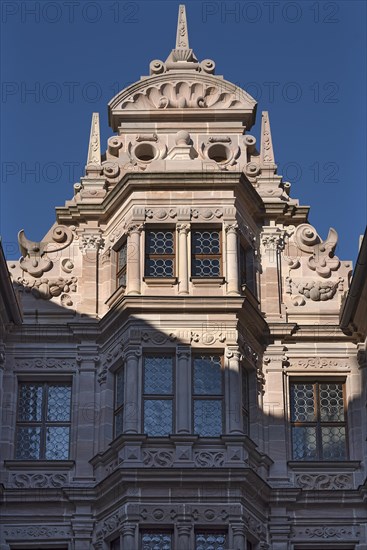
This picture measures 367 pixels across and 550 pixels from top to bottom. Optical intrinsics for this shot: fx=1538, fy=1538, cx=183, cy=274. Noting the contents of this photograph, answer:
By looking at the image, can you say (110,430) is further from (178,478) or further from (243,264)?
(243,264)

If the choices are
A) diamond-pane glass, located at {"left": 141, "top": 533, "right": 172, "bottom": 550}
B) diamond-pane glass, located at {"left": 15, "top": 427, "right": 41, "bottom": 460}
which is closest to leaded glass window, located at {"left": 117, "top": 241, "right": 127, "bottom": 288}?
diamond-pane glass, located at {"left": 15, "top": 427, "right": 41, "bottom": 460}

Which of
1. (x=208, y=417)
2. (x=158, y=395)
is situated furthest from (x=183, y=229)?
(x=208, y=417)

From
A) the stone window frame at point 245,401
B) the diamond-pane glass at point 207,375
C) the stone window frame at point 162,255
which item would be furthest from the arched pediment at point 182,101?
the stone window frame at point 245,401

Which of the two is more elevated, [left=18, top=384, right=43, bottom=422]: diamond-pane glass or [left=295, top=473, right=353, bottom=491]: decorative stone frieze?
[left=18, top=384, right=43, bottom=422]: diamond-pane glass

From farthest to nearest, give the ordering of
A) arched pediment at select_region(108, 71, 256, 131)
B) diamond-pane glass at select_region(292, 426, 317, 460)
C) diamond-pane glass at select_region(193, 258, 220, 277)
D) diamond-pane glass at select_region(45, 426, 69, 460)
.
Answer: arched pediment at select_region(108, 71, 256, 131), diamond-pane glass at select_region(193, 258, 220, 277), diamond-pane glass at select_region(292, 426, 317, 460), diamond-pane glass at select_region(45, 426, 69, 460)

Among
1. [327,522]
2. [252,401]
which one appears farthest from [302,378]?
[327,522]

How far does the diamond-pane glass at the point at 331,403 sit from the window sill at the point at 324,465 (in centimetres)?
117

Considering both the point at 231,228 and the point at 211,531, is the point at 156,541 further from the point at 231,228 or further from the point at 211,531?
the point at 231,228

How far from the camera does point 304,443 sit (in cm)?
3123

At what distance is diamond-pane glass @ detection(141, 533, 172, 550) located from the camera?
29.1 metres

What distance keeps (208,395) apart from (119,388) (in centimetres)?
186

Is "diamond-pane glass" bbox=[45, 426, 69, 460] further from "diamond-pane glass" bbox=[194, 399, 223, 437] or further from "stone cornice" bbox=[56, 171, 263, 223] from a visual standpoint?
"stone cornice" bbox=[56, 171, 263, 223]

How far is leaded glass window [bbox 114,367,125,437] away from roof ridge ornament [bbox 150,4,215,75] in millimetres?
7710

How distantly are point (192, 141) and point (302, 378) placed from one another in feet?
19.4
